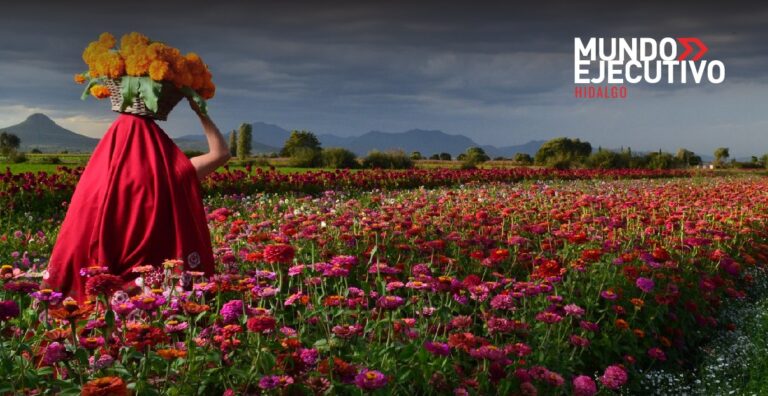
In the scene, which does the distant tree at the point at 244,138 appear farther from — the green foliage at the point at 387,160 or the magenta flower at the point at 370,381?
the magenta flower at the point at 370,381

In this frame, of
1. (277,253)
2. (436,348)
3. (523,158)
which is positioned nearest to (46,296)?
(277,253)

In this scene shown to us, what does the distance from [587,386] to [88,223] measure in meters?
3.16

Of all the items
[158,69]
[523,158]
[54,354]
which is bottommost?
[54,354]

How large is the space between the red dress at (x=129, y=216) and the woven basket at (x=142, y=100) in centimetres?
11

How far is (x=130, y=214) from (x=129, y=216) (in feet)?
0.05

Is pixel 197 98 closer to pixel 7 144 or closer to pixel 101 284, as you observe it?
pixel 101 284

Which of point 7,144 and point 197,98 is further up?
point 7,144

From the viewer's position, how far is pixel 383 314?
3863 mm

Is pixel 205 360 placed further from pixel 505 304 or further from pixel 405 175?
pixel 405 175

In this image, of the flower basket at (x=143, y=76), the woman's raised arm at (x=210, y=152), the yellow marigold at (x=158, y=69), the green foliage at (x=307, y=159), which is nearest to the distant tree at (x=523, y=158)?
the green foliage at (x=307, y=159)

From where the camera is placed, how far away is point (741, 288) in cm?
705

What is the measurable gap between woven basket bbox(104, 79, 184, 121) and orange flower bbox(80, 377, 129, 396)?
2.92 m

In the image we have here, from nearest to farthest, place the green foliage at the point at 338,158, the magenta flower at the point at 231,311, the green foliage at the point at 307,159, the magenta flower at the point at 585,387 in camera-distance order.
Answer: the magenta flower at the point at 231,311
the magenta flower at the point at 585,387
the green foliage at the point at 338,158
the green foliage at the point at 307,159

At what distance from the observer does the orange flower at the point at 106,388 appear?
71.4 inches
